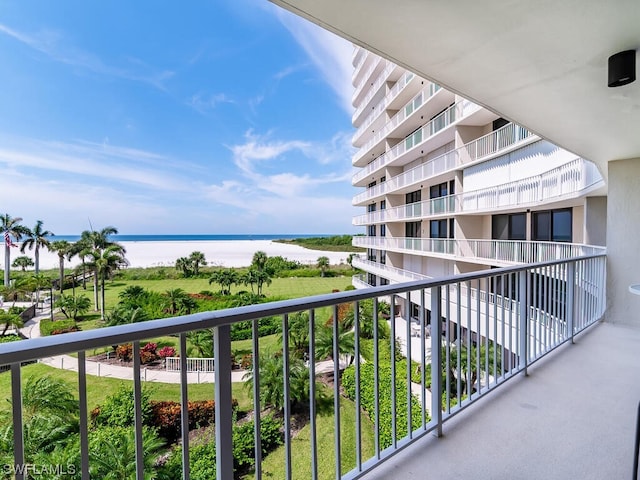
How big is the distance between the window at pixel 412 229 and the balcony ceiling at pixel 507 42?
13944mm

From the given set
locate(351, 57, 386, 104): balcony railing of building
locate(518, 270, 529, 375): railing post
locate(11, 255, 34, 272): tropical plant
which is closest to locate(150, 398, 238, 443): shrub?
locate(518, 270, 529, 375): railing post

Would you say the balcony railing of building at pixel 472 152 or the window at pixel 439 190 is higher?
the balcony railing of building at pixel 472 152

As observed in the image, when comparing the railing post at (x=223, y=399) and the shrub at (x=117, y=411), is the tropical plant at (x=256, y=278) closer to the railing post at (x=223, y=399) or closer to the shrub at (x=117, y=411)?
the shrub at (x=117, y=411)

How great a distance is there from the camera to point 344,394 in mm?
8766

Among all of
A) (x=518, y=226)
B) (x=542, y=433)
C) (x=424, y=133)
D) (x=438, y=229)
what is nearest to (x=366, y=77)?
(x=424, y=133)

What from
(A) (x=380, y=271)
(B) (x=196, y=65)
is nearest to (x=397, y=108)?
(A) (x=380, y=271)

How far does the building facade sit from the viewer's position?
7.56 meters

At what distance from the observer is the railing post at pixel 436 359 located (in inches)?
72.1

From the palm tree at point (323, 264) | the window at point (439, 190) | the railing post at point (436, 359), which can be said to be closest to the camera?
the railing post at point (436, 359)

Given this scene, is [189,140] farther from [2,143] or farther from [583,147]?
[583,147]

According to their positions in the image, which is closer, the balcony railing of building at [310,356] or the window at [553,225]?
the balcony railing of building at [310,356]

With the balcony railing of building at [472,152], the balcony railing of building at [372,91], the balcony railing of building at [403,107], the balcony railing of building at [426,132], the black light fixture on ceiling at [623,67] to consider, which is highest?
the balcony railing of building at [372,91]

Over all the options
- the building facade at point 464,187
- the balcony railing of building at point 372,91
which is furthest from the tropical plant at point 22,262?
the balcony railing of building at point 372,91

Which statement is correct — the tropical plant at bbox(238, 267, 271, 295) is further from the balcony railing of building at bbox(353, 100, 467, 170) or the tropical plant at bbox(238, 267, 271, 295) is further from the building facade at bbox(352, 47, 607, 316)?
the balcony railing of building at bbox(353, 100, 467, 170)
